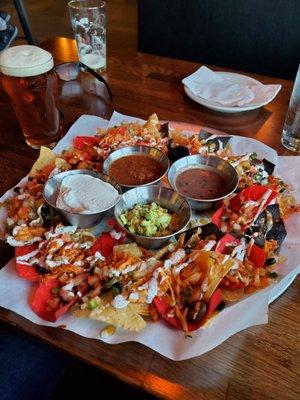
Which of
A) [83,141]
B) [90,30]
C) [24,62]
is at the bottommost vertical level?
[83,141]

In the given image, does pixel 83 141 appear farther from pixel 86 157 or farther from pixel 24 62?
pixel 24 62

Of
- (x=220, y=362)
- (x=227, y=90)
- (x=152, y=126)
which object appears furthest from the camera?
(x=227, y=90)

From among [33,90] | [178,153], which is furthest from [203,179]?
[33,90]

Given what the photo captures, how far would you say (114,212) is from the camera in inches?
39.6

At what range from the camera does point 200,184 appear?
45.4 inches

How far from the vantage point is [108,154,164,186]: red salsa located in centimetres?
116

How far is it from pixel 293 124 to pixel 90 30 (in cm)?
105

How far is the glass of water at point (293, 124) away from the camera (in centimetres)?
137

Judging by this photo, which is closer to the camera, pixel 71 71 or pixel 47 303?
pixel 47 303

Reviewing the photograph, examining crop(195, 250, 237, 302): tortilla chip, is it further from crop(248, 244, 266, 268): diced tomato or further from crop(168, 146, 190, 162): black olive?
crop(168, 146, 190, 162): black olive

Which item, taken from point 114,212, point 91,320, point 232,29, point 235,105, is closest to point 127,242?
point 114,212

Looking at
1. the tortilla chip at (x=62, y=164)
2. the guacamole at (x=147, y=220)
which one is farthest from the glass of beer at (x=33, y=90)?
the guacamole at (x=147, y=220)

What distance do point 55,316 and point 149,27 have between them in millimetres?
2318

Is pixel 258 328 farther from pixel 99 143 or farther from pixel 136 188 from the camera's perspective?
pixel 99 143
